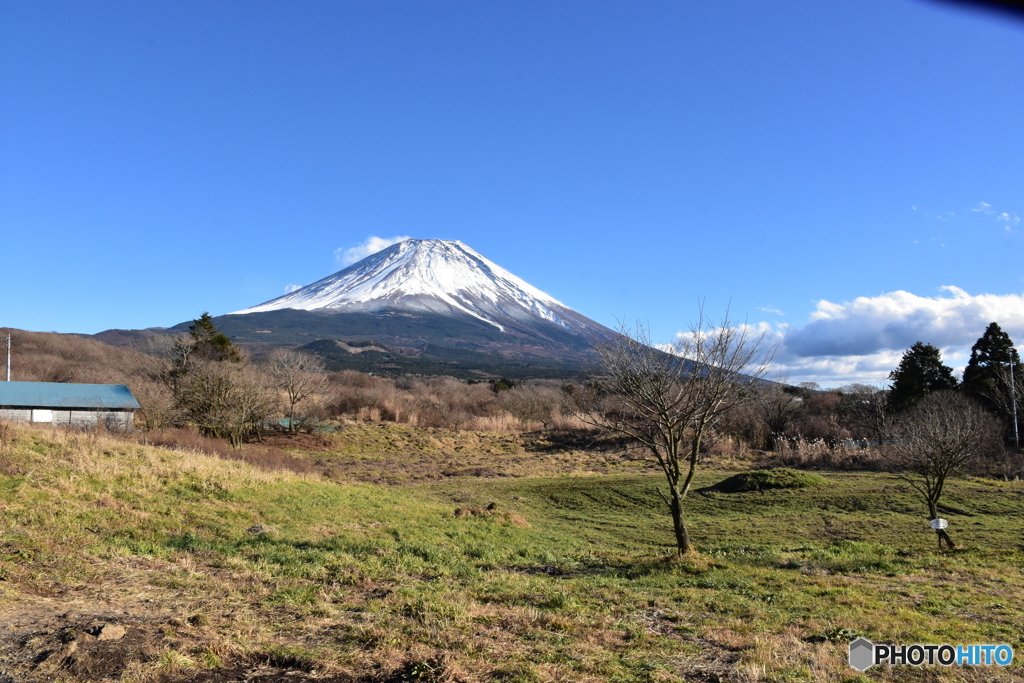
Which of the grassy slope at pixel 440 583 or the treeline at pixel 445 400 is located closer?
the grassy slope at pixel 440 583

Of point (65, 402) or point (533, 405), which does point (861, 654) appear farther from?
point (533, 405)

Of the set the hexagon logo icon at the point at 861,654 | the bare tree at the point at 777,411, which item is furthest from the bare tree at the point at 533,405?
the hexagon logo icon at the point at 861,654

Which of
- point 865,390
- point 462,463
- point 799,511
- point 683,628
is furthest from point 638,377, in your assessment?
point 865,390

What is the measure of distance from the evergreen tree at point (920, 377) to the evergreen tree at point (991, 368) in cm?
137

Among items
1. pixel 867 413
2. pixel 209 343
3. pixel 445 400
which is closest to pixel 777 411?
pixel 867 413

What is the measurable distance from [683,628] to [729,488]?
1837 cm

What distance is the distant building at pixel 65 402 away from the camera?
35.2 m

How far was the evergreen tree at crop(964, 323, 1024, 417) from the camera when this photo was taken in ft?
125

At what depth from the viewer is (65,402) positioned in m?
36.5

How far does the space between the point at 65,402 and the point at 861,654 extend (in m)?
43.8

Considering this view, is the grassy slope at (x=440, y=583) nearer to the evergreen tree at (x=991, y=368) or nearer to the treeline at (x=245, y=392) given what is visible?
the treeline at (x=245, y=392)

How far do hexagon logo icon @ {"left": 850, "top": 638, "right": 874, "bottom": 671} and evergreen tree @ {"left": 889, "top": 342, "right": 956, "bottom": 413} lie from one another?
144 ft

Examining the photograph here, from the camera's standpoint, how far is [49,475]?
12.7m

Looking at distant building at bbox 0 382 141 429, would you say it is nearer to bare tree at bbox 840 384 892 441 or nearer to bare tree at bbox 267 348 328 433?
bare tree at bbox 267 348 328 433
